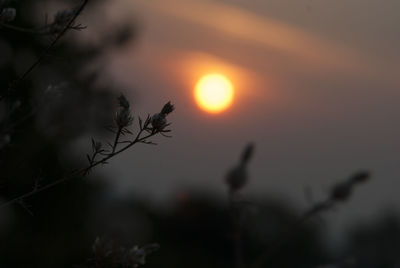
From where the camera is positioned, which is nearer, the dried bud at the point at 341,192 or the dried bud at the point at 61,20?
the dried bud at the point at 61,20

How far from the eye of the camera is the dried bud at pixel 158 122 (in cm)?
278

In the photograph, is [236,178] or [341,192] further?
[341,192]

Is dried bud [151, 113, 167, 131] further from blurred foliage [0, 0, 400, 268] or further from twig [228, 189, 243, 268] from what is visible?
twig [228, 189, 243, 268]

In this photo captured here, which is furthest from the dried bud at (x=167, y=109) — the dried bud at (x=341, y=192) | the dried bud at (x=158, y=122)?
the dried bud at (x=341, y=192)

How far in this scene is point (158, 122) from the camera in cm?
279

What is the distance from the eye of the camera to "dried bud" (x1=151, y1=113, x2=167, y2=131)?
9.12 ft

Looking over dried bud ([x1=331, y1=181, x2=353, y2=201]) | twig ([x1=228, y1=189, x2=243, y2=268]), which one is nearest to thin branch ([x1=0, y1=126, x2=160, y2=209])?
twig ([x1=228, y1=189, x2=243, y2=268])

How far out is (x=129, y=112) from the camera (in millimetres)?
2756

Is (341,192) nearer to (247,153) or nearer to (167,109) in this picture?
(247,153)

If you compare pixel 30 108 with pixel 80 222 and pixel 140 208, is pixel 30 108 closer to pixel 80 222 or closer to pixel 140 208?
pixel 80 222

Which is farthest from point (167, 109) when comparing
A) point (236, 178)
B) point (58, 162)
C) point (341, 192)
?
point (341, 192)

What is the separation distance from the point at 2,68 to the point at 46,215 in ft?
11.7

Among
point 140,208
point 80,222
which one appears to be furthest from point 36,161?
point 140,208

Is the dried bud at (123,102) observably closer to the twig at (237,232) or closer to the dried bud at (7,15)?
the dried bud at (7,15)
